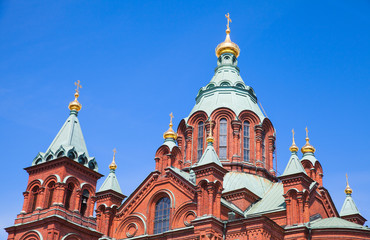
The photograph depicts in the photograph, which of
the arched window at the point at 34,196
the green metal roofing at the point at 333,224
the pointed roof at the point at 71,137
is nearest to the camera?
the green metal roofing at the point at 333,224

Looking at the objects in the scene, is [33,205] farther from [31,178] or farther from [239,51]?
[239,51]

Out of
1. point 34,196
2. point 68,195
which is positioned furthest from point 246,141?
point 34,196

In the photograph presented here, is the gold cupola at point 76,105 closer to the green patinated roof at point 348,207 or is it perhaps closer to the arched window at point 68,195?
the arched window at point 68,195

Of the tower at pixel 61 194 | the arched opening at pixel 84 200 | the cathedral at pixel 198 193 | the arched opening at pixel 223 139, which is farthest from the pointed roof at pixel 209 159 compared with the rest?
the arched opening at pixel 84 200

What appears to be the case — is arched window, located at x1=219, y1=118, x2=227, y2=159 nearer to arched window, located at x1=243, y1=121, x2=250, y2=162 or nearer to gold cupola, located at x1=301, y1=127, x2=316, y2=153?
arched window, located at x1=243, y1=121, x2=250, y2=162

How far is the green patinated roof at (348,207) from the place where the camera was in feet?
123

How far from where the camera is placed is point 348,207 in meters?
37.8

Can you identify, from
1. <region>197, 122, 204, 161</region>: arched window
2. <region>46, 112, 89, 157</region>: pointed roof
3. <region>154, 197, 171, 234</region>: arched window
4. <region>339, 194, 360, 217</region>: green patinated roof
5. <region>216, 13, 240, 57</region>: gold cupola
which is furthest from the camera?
<region>216, 13, 240, 57</region>: gold cupola

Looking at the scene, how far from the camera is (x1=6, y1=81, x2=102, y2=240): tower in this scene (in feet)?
103

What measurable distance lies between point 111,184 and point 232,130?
9488mm

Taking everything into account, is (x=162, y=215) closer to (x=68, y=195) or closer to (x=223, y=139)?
(x=68, y=195)

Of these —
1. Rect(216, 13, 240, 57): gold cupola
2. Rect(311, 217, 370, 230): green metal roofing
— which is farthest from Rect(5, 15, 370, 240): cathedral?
Rect(216, 13, 240, 57): gold cupola

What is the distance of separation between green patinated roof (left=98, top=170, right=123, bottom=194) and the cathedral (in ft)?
0.27

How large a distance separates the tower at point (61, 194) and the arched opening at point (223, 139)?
8850 mm
